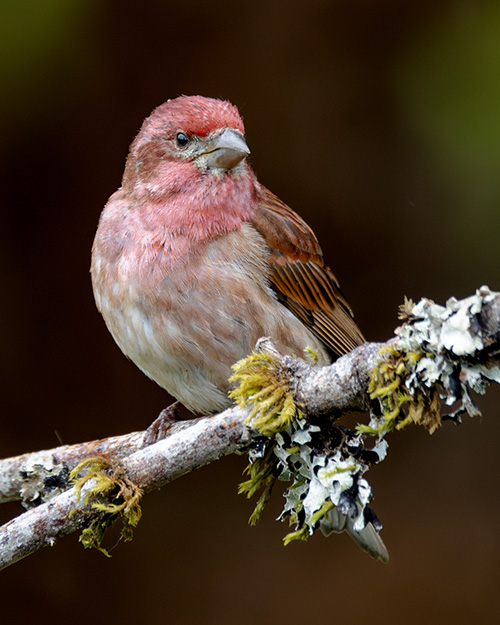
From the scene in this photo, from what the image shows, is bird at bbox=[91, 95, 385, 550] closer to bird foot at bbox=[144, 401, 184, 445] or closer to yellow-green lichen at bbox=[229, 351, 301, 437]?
bird foot at bbox=[144, 401, 184, 445]

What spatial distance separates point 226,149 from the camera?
3.22 m

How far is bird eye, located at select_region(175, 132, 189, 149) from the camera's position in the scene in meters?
3.35

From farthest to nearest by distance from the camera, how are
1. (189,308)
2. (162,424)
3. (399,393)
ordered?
(162,424), (189,308), (399,393)

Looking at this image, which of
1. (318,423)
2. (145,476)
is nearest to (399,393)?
(318,423)

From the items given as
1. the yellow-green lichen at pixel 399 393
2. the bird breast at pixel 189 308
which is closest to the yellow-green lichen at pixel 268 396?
the yellow-green lichen at pixel 399 393

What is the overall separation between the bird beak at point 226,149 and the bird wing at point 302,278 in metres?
0.31

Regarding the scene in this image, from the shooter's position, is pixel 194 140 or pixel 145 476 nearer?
pixel 145 476

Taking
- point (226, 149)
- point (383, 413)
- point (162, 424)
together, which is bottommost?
point (162, 424)

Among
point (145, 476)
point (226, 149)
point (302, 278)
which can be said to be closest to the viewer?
point (145, 476)

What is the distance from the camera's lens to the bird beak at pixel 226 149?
321cm

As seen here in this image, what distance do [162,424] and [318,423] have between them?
54.0 inches

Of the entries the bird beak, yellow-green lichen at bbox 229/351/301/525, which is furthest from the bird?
yellow-green lichen at bbox 229/351/301/525

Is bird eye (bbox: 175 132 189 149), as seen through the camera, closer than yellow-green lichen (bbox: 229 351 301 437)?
No

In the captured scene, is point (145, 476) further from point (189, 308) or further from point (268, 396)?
point (189, 308)
